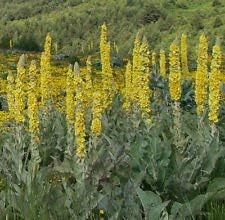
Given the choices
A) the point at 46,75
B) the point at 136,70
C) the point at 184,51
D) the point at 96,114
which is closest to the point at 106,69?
the point at 46,75

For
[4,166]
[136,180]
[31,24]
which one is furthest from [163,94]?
[31,24]

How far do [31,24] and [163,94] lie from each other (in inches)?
2334

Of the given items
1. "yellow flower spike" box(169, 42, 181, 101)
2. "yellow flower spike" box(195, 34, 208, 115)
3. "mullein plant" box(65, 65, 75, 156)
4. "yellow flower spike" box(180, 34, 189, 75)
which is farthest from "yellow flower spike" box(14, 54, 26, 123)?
"yellow flower spike" box(180, 34, 189, 75)

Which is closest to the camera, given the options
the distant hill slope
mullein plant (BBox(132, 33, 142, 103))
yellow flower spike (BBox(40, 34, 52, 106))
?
mullein plant (BBox(132, 33, 142, 103))

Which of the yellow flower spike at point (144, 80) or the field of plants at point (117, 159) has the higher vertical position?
the yellow flower spike at point (144, 80)

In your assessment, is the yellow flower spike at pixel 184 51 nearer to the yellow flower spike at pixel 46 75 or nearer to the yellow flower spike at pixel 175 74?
the yellow flower spike at pixel 46 75

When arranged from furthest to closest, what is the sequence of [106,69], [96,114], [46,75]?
[106,69] < [46,75] < [96,114]

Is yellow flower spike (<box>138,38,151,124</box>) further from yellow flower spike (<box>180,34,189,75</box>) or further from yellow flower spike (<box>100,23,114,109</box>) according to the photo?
yellow flower spike (<box>180,34,189,75</box>)

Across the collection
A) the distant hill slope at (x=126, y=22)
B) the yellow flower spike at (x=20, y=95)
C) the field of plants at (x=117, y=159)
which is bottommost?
the distant hill slope at (x=126, y=22)

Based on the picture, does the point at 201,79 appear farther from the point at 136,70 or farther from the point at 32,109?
the point at 32,109

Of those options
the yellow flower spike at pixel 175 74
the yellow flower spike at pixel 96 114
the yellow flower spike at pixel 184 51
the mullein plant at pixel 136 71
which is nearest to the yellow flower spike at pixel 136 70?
the mullein plant at pixel 136 71

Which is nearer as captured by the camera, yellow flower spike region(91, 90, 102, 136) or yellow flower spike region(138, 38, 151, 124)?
yellow flower spike region(91, 90, 102, 136)

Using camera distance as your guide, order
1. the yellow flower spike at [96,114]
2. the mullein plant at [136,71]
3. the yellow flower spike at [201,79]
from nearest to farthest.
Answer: the yellow flower spike at [96,114] < the mullein plant at [136,71] < the yellow flower spike at [201,79]

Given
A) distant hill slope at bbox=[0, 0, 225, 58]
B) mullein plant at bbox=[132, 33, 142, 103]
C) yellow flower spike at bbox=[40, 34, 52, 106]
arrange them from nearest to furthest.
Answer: mullein plant at bbox=[132, 33, 142, 103], yellow flower spike at bbox=[40, 34, 52, 106], distant hill slope at bbox=[0, 0, 225, 58]
